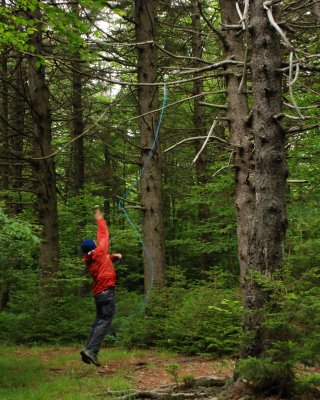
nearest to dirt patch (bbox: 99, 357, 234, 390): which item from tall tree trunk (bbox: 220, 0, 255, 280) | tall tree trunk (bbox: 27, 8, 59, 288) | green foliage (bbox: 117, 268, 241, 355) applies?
green foliage (bbox: 117, 268, 241, 355)

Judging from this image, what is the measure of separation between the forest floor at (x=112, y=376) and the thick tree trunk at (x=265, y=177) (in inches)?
32.8

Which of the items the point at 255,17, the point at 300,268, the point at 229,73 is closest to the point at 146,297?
the point at 300,268

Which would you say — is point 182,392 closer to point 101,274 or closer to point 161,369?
point 161,369

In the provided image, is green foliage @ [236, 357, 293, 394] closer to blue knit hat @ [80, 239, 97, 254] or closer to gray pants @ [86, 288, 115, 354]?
gray pants @ [86, 288, 115, 354]

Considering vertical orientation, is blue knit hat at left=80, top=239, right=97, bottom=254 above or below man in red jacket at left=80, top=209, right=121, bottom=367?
above

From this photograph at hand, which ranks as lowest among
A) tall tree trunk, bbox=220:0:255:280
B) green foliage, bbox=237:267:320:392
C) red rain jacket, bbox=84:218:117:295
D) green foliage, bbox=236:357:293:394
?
green foliage, bbox=236:357:293:394

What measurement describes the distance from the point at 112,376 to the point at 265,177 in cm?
368

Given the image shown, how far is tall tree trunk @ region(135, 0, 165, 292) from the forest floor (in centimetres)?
221

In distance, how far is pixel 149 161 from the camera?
10008 mm

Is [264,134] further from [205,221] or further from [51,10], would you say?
[205,221]

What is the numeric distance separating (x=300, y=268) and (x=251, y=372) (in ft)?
19.9

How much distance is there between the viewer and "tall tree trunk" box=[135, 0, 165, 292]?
32.7 feet

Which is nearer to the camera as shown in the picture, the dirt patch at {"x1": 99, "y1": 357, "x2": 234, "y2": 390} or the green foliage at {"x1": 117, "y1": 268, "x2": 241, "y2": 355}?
the dirt patch at {"x1": 99, "y1": 357, "x2": 234, "y2": 390}

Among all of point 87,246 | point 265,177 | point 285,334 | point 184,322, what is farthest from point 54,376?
point 265,177
